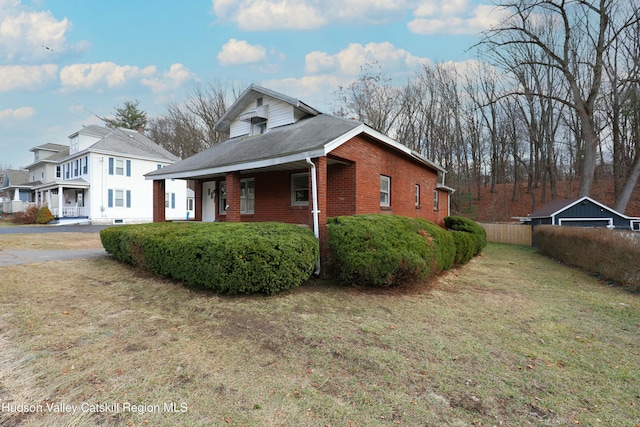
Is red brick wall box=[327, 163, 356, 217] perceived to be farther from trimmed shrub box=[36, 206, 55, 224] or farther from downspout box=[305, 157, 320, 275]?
trimmed shrub box=[36, 206, 55, 224]

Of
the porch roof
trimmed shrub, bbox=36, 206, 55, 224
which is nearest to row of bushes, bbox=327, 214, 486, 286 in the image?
the porch roof

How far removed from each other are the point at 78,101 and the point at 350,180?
52.3 ft

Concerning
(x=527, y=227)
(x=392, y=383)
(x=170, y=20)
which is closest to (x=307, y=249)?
(x=392, y=383)

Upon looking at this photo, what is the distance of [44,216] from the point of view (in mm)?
23312

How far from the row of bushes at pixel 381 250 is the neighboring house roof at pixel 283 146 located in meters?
2.06

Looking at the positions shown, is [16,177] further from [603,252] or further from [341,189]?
[603,252]

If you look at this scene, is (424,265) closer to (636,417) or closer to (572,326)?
(572,326)

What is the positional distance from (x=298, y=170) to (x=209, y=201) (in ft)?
20.0

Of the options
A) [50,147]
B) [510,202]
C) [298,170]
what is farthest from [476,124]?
[50,147]

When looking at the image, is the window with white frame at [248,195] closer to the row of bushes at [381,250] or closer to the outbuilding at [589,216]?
the row of bushes at [381,250]

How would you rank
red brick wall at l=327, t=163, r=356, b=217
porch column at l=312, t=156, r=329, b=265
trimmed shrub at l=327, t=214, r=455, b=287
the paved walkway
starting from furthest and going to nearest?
red brick wall at l=327, t=163, r=356, b=217
the paved walkway
porch column at l=312, t=156, r=329, b=265
trimmed shrub at l=327, t=214, r=455, b=287

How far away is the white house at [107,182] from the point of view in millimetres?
23922

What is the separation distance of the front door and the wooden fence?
17743mm

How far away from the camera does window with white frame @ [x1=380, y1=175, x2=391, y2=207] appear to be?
11.0m
